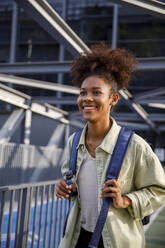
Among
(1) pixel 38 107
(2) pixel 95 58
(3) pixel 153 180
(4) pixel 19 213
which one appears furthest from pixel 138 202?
(1) pixel 38 107

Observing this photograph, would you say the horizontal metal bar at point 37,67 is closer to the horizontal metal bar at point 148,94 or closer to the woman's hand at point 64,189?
the horizontal metal bar at point 148,94

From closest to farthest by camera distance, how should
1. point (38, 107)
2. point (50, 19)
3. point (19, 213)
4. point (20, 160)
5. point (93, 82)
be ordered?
point (93, 82)
point (19, 213)
point (50, 19)
point (20, 160)
point (38, 107)

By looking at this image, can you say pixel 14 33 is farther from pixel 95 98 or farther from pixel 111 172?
pixel 111 172

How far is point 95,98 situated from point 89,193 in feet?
1.86

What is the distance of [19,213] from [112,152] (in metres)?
1.77

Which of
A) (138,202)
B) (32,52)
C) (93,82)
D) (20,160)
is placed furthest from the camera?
(32,52)

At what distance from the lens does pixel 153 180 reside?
70.7 inches

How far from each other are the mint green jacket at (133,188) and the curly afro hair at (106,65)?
391 mm

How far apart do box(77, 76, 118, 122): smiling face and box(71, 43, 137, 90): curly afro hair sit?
6cm

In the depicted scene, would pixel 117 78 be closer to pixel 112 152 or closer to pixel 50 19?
pixel 112 152

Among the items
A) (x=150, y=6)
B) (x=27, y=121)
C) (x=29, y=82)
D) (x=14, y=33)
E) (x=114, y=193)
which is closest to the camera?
(x=114, y=193)

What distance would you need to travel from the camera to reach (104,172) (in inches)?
72.9

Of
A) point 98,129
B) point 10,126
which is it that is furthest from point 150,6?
point 10,126

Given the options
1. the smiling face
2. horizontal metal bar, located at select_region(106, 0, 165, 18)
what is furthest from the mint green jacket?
horizontal metal bar, located at select_region(106, 0, 165, 18)
